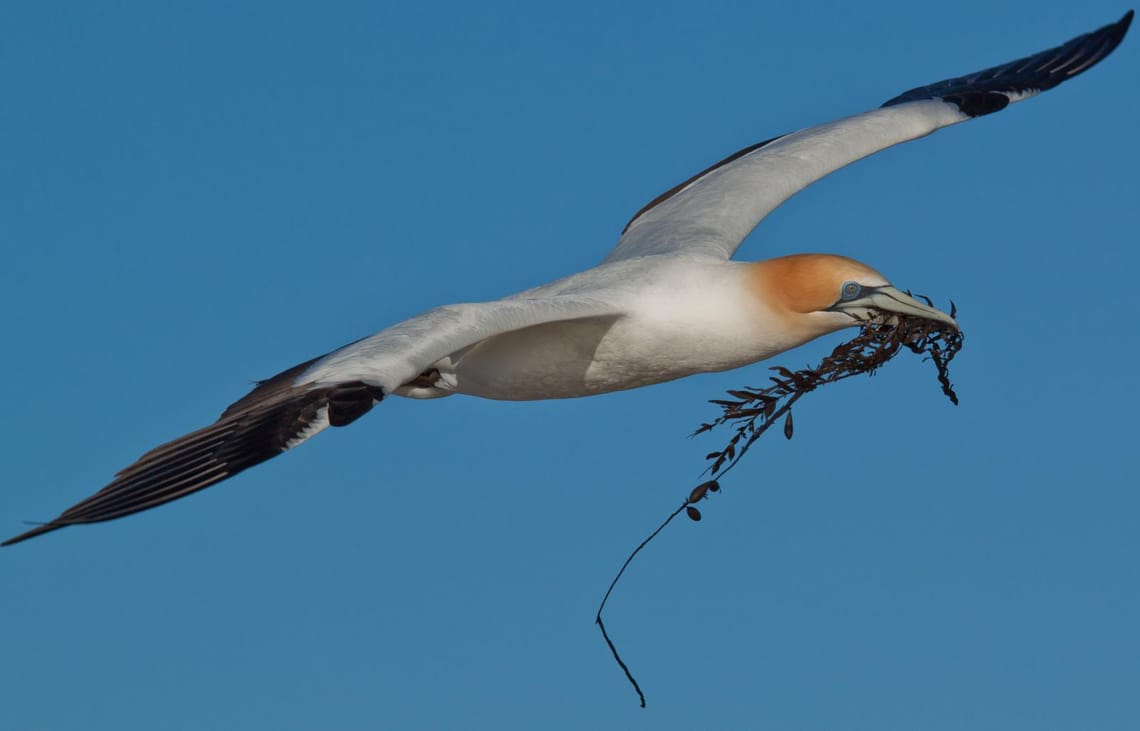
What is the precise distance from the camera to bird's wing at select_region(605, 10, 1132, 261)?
13234 millimetres

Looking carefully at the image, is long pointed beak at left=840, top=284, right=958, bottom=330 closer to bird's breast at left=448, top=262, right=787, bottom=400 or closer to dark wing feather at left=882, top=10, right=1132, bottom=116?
bird's breast at left=448, top=262, right=787, bottom=400

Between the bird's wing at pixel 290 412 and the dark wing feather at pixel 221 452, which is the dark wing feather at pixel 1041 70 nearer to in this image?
the bird's wing at pixel 290 412

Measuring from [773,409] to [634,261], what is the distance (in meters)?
2.57

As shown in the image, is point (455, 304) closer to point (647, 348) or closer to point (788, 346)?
point (647, 348)

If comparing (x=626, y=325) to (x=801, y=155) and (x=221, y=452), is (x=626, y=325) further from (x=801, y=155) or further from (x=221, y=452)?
(x=801, y=155)

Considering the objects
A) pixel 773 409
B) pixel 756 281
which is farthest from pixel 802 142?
pixel 773 409

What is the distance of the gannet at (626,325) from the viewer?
9.17 metres

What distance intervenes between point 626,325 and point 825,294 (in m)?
1.39

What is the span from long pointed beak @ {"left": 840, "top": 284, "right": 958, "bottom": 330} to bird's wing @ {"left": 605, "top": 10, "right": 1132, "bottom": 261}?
6.38ft

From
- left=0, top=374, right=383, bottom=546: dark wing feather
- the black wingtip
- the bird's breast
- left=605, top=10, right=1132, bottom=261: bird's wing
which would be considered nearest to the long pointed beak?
the bird's breast

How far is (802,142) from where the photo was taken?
14.5 metres

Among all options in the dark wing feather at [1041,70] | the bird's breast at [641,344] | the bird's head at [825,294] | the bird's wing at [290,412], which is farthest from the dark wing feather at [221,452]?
the dark wing feather at [1041,70]

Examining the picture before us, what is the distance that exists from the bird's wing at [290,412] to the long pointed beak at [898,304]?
230 centimetres

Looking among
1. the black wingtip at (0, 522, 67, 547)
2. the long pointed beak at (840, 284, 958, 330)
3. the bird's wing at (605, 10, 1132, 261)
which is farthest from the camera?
the bird's wing at (605, 10, 1132, 261)
